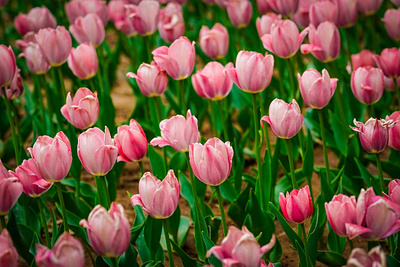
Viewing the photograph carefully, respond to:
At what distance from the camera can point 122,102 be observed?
320 centimetres

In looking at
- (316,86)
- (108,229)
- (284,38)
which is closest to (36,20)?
(284,38)

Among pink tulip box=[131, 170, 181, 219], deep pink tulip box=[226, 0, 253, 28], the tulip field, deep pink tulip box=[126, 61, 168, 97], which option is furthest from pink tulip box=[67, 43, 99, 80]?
pink tulip box=[131, 170, 181, 219]

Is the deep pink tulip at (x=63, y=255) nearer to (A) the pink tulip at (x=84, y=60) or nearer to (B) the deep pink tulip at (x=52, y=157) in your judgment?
(B) the deep pink tulip at (x=52, y=157)

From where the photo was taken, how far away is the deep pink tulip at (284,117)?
1505 mm

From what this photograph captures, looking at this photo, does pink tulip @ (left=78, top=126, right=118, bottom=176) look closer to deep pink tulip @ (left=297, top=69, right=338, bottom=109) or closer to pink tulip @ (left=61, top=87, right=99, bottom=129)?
pink tulip @ (left=61, top=87, right=99, bottom=129)

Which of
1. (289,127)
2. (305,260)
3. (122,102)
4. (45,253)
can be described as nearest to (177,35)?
(122,102)

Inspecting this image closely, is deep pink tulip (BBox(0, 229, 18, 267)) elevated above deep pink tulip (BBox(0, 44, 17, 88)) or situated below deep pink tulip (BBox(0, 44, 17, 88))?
below

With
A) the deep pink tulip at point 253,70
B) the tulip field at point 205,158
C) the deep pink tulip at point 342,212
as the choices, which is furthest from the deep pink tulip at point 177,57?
the deep pink tulip at point 342,212

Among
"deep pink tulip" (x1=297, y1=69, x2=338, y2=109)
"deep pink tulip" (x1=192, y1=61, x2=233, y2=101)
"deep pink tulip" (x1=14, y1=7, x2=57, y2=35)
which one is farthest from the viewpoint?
"deep pink tulip" (x1=14, y1=7, x2=57, y2=35)

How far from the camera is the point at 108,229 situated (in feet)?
3.86

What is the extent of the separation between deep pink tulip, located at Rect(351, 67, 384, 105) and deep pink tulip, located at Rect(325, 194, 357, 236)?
65cm

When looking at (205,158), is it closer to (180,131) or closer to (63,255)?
(180,131)

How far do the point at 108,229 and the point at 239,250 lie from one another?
28 cm

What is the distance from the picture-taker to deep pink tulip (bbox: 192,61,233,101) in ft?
6.10
